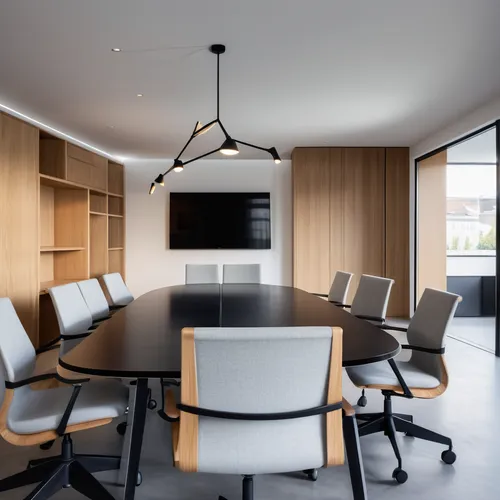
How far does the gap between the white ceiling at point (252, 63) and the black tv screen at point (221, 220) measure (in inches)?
71.7

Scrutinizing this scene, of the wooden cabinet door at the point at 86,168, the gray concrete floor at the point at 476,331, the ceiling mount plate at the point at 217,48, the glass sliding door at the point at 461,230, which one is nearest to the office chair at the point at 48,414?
the ceiling mount plate at the point at 217,48

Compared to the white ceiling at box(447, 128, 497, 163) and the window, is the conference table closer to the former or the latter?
the white ceiling at box(447, 128, 497, 163)

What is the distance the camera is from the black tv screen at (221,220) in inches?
274

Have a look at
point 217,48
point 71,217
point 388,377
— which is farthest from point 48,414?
point 71,217

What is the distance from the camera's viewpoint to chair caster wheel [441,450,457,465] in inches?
87.1

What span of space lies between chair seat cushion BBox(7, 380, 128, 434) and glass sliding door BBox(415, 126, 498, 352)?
16.5ft

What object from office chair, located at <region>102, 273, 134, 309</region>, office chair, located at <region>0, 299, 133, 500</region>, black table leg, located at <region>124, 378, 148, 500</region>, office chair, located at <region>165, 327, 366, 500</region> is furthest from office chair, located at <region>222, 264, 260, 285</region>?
office chair, located at <region>165, 327, 366, 500</region>

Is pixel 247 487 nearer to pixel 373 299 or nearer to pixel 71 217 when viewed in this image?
pixel 373 299

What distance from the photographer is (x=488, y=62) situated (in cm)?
327

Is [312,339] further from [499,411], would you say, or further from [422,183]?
[422,183]

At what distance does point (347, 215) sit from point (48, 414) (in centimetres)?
544

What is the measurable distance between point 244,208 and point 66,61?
13.4ft

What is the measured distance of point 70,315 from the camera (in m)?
2.68

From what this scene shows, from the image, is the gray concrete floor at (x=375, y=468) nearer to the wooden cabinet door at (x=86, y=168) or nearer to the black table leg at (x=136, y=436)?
the black table leg at (x=136, y=436)
